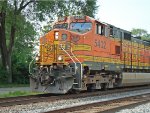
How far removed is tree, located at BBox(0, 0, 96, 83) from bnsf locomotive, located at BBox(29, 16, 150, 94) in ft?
44.3

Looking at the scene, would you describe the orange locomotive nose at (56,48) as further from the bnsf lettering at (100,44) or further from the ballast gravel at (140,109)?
the ballast gravel at (140,109)

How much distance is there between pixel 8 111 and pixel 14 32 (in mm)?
23700

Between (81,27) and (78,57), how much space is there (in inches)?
75.4

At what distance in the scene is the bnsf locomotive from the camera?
16816 mm

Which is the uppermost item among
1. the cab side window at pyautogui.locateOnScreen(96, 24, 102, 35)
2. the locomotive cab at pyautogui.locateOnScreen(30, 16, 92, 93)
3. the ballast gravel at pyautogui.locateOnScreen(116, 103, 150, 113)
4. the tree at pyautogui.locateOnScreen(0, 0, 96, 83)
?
the tree at pyautogui.locateOnScreen(0, 0, 96, 83)

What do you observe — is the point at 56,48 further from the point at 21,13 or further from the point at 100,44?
the point at 21,13

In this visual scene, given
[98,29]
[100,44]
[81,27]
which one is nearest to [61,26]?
[81,27]

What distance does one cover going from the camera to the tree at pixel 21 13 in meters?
32.5

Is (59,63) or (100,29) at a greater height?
(100,29)

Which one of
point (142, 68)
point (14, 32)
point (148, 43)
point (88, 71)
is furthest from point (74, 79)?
point (14, 32)

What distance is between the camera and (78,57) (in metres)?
17.3

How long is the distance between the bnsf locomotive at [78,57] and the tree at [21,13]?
1349cm

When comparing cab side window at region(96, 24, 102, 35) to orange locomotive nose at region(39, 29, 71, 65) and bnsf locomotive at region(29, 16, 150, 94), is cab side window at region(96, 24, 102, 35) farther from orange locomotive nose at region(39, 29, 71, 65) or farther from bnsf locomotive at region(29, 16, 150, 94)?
orange locomotive nose at region(39, 29, 71, 65)

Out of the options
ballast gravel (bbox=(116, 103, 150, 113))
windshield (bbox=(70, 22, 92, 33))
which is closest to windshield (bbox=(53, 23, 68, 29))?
windshield (bbox=(70, 22, 92, 33))
